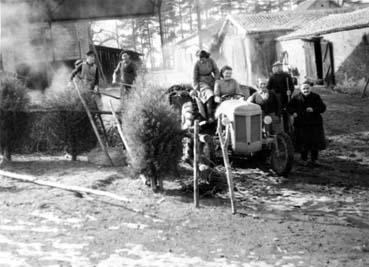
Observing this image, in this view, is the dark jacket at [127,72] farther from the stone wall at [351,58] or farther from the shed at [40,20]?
the stone wall at [351,58]

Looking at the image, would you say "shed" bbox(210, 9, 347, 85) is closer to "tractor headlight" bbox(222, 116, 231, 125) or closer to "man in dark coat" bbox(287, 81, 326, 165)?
"man in dark coat" bbox(287, 81, 326, 165)

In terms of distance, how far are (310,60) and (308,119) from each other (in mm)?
17111

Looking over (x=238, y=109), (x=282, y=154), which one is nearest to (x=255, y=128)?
(x=238, y=109)

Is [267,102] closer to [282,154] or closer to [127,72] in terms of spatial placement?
[282,154]

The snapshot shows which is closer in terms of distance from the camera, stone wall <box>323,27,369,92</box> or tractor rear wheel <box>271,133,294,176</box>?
tractor rear wheel <box>271,133,294,176</box>

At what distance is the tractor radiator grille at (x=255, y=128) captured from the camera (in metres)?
8.66

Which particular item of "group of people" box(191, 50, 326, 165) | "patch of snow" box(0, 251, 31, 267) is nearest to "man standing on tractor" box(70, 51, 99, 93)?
"group of people" box(191, 50, 326, 165)

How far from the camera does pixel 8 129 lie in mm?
10156

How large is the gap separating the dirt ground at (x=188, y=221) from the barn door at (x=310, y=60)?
1642 centimetres

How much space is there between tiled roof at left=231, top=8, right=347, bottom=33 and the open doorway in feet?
22.5

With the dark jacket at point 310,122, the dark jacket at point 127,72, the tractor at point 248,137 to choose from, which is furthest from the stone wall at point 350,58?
the tractor at point 248,137

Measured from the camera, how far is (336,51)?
76.9 ft

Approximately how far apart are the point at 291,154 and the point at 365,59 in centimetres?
1505

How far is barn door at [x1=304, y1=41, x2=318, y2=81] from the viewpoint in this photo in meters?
25.2
